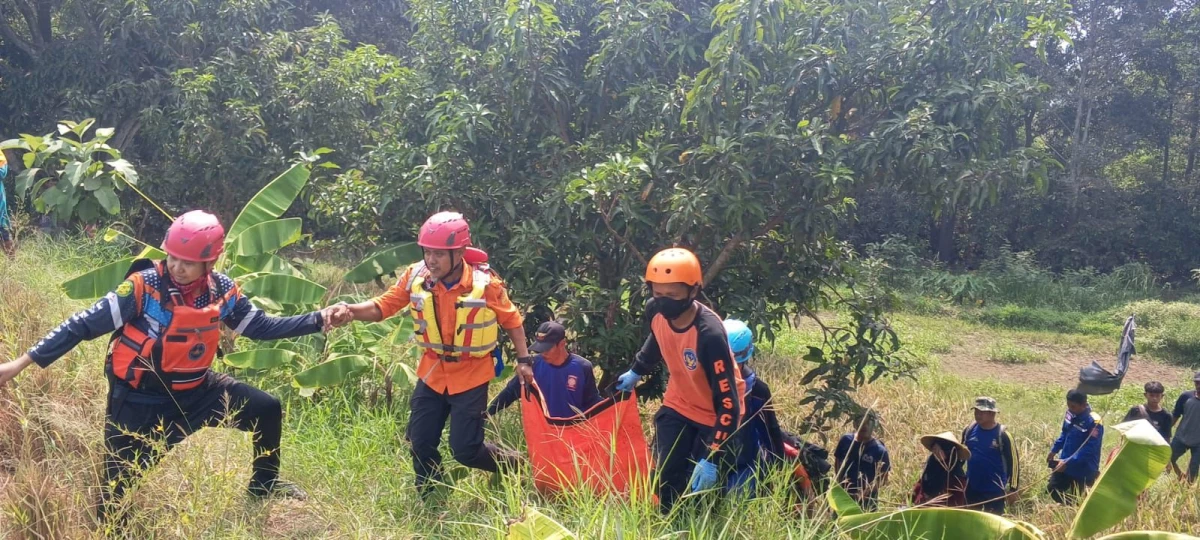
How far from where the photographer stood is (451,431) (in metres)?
4.27

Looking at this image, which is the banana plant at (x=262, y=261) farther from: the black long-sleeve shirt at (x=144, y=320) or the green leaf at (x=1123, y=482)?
the green leaf at (x=1123, y=482)

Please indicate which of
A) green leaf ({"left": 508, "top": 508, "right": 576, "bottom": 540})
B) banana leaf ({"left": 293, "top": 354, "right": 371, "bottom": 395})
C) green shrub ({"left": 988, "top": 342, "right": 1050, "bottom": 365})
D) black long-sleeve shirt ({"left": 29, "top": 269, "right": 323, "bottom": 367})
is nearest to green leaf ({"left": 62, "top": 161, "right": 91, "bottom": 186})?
banana leaf ({"left": 293, "top": 354, "right": 371, "bottom": 395})

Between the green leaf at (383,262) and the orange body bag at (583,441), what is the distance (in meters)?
2.29

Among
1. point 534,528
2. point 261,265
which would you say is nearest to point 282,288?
point 261,265

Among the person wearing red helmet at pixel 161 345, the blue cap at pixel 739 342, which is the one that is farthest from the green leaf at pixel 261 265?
the blue cap at pixel 739 342

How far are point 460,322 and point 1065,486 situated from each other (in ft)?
12.6

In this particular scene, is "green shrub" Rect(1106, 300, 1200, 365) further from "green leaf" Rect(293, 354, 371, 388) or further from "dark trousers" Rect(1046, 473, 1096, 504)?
"green leaf" Rect(293, 354, 371, 388)

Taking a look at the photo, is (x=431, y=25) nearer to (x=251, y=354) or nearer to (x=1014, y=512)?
(x=251, y=354)

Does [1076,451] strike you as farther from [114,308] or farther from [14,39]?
[14,39]

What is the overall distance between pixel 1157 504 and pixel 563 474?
3.53 m

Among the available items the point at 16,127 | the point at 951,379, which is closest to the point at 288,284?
the point at 951,379

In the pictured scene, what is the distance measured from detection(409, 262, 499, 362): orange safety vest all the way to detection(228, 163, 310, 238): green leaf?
2.55m

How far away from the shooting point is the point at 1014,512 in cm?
536

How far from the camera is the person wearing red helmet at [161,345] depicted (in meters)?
3.58
